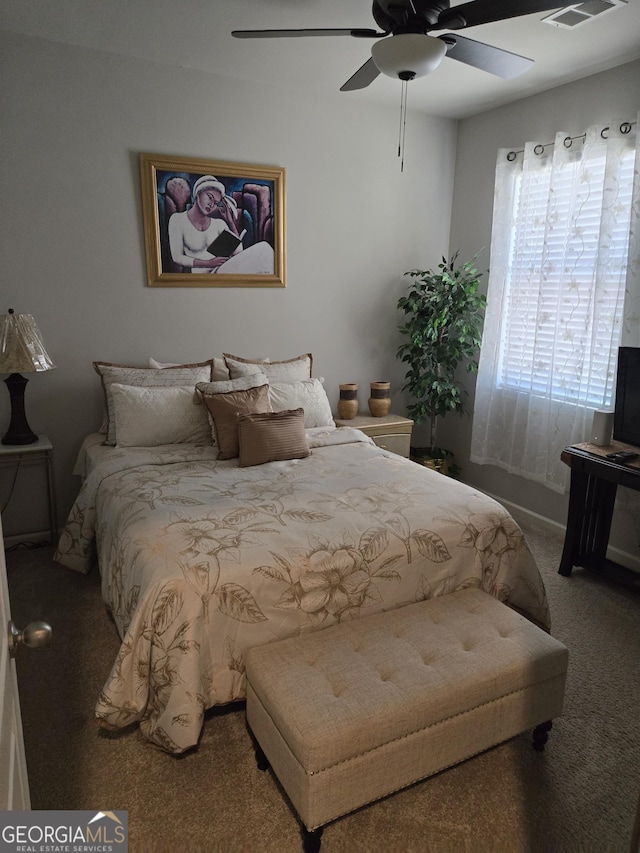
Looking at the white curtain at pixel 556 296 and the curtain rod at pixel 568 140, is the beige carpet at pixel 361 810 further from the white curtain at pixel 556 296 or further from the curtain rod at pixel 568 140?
the curtain rod at pixel 568 140

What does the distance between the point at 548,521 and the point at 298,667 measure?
2615 millimetres

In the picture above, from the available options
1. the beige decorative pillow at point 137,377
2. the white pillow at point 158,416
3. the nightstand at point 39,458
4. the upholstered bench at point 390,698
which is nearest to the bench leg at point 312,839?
the upholstered bench at point 390,698

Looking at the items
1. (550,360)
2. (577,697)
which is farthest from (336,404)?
(577,697)

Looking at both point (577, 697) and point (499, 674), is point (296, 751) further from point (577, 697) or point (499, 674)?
point (577, 697)

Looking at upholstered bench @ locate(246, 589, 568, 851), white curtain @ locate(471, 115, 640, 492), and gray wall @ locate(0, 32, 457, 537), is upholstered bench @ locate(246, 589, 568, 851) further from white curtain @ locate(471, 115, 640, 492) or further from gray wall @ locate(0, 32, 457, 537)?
gray wall @ locate(0, 32, 457, 537)

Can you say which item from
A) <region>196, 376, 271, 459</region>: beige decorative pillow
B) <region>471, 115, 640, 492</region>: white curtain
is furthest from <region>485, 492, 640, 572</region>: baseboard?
<region>196, 376, 271, 459</region>: beige decorative pillow

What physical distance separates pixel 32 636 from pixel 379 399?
3387mm

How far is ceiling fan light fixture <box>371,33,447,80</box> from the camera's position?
1.97 meters

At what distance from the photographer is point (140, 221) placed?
3.42 metres

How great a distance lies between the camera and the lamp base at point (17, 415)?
3078 mm

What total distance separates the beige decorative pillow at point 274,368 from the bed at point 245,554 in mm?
580

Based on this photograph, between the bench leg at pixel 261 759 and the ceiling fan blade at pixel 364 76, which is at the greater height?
the ceiling fan blade at pixel 364 76

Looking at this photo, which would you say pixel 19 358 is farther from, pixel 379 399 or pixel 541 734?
pixel 541 734

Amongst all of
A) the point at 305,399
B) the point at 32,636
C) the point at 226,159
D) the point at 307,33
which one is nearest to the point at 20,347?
the point at 305,399
